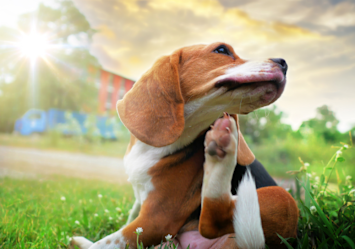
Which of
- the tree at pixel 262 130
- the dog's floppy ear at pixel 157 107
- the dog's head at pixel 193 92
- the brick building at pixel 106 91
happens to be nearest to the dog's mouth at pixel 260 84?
the dog's head at pixel 193 92

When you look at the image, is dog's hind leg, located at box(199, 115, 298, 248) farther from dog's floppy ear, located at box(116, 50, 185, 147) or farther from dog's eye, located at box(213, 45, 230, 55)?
dog's eye, located at box(213, 45, 230, 55)

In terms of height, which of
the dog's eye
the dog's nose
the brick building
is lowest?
the dog's nose

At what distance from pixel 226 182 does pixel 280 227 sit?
48 centimetres

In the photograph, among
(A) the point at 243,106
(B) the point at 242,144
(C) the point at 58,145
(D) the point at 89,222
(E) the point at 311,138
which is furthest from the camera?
(C) the point at 58,145

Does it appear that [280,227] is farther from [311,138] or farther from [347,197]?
[311,138]

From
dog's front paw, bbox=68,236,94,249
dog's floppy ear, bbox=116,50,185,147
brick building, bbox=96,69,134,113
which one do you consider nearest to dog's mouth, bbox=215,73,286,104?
dog's floppy ear, bbox=116,50,185,147

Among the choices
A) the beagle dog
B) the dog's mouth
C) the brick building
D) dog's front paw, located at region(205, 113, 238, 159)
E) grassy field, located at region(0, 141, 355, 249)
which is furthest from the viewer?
the brick building

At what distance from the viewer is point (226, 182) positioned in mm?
1347

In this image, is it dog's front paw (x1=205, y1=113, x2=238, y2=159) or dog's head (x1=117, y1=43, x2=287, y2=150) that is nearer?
dog's front paw (x1=205, y1=113, x2=238, y2=159)

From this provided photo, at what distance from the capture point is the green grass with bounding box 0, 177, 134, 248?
75.2 inches

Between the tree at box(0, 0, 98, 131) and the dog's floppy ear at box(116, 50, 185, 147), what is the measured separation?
1197cm

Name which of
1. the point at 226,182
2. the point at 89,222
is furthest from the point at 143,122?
the point at 89,222

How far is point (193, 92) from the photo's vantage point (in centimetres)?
162

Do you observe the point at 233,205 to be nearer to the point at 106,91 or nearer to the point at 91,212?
the point at 91,212
